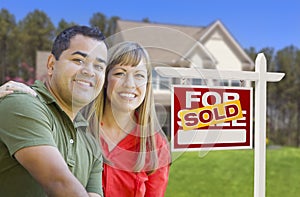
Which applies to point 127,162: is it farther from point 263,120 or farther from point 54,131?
point 263,120

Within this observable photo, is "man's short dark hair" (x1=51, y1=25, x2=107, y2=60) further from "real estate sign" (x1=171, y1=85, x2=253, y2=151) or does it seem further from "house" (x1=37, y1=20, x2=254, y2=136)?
"real estate sign" (x1=171, y1=85, x2=253, y2=151)

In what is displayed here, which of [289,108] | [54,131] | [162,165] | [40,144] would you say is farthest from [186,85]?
[289,108]

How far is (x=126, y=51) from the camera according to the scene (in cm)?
158

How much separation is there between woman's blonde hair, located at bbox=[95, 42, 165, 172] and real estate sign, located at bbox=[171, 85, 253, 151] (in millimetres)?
158

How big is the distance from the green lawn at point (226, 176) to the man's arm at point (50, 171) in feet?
12.3

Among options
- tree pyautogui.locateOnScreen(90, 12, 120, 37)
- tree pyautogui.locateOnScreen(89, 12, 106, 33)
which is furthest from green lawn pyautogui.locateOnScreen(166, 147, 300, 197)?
tree pyautogui.locateOnScreen(89, 12, 106, 33)

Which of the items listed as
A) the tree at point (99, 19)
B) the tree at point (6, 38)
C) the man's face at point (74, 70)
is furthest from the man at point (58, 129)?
the tree at point (99, 19)

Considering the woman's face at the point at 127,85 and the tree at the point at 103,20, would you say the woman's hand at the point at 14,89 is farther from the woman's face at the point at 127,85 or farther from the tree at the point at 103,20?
the tree at the point at 103,20

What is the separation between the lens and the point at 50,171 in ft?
3.52

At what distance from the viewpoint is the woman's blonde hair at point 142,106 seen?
1.57m

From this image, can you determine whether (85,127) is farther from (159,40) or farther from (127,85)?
(159,40)

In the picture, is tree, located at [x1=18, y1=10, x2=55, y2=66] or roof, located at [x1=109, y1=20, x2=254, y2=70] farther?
tree, located at [x1=18, y1=10, x2=55, y2=66]

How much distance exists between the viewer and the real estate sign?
1895 mm

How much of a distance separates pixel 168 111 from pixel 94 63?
52 centimetres
